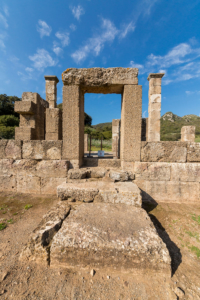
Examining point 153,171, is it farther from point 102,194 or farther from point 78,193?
point 78,193

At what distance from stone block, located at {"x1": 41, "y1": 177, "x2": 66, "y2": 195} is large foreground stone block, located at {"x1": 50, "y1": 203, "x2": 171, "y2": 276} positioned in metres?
1.76

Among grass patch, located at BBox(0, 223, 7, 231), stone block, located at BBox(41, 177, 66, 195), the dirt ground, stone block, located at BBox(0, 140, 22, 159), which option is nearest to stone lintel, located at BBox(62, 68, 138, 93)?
stone block, located at BBox(0, 140, 22, 159)

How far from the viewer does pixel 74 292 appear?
4.33 ft

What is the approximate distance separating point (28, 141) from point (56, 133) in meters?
0.77

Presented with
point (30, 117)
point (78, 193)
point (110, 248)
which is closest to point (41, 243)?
point (110, 248)

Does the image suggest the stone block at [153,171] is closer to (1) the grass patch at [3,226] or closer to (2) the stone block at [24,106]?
(1) the grass patch at [3,226]

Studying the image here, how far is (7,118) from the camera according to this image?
701 inches

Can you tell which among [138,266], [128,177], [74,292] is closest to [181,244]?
[138,266]

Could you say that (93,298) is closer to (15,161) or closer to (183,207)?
(183,207)

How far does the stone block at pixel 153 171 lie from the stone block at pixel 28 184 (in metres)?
2.68

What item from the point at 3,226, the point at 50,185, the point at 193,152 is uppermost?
the point at 193,152

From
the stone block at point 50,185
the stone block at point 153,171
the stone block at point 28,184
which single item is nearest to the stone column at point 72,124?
the stone block at point 50,185

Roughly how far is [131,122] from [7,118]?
66.6 ft

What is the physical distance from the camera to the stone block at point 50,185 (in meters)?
3.42
